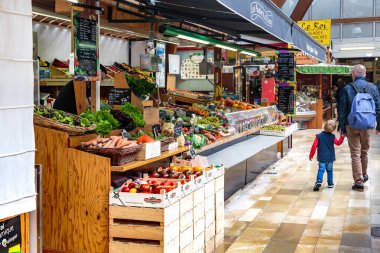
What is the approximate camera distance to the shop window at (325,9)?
28.4 meters

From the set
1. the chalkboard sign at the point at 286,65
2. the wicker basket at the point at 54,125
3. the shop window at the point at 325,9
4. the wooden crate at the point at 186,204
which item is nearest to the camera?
the wicker basket at the point at 54,125

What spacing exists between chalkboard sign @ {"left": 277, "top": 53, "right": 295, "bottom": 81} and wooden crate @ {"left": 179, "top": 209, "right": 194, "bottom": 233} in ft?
26.4

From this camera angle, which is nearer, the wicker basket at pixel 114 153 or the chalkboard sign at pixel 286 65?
the wicker basket at pixel 114 153

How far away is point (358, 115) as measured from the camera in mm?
8172

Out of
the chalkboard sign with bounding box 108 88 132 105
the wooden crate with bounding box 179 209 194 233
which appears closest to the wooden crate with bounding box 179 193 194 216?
the wooden crate with bounding box 179 209 194 233

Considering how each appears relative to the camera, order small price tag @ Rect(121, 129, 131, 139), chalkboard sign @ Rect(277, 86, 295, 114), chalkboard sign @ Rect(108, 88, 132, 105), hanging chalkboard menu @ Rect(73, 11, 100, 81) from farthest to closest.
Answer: chalkboard sign @ Rect(277, 86, 295, 114)
chalkboard sign @ Rect(108, 88, 132, 105)
small price tag @ Rect(121, 129, 131, 139)
hanging chalkboard menu @ Rect(73, 11, 100, 81)

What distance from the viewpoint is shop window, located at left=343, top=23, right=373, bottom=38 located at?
2719 centimetres

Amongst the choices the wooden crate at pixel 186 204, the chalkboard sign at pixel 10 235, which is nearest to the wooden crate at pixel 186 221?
the wooden crate at pixel 186 204

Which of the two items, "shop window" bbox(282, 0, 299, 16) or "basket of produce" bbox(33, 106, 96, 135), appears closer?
"basket of produce" bbox(33, 106, 96, 135)

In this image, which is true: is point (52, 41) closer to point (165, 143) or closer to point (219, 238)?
point (165, 143)

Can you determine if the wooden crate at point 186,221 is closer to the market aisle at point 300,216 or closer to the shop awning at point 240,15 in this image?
the market aisle at point 300,216

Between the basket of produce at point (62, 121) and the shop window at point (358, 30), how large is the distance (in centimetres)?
2472

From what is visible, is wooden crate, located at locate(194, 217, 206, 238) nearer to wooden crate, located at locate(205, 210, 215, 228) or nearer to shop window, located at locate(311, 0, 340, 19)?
wooden crate, located at locate(205, 210, 215, 228)

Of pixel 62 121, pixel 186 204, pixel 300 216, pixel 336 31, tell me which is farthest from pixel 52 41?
pixel 336 31
